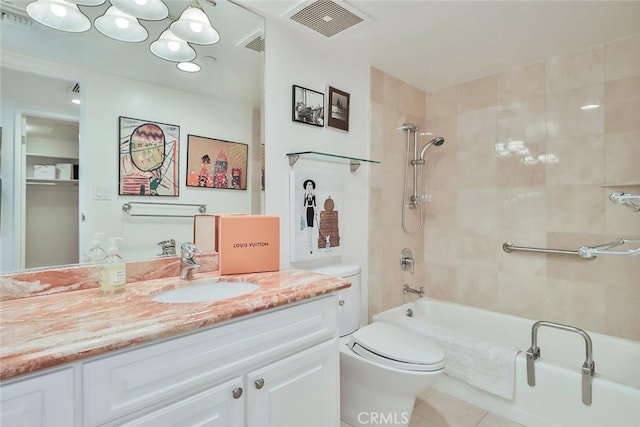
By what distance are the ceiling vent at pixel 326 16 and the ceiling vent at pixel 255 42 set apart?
0.19 metres

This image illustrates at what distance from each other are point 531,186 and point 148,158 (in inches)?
95.0

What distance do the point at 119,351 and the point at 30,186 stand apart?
77 cm

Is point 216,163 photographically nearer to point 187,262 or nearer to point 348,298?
point 187,262

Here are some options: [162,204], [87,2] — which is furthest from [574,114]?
[87,2]

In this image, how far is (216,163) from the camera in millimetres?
1600

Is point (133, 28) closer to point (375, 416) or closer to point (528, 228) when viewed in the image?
point (375, 416)

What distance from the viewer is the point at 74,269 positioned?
1188 millimetres

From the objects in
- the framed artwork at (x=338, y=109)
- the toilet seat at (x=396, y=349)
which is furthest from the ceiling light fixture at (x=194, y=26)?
the toilet seat at (x=396, y=349)

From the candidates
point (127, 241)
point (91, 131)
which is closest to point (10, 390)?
point (127, 241)

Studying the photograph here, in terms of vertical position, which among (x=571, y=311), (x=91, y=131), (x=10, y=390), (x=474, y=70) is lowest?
(x=571, y=311)

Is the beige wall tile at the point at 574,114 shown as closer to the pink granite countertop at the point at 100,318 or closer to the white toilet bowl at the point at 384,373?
the white toilet bowl at the point at 384,373

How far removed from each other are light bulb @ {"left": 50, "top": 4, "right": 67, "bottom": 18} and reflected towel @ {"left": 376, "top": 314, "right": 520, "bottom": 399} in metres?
2.32

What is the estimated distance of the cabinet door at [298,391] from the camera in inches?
41.4

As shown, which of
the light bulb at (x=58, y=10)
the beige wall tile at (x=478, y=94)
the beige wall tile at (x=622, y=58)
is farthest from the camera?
the beige wall tile at (x=478, y=94)
